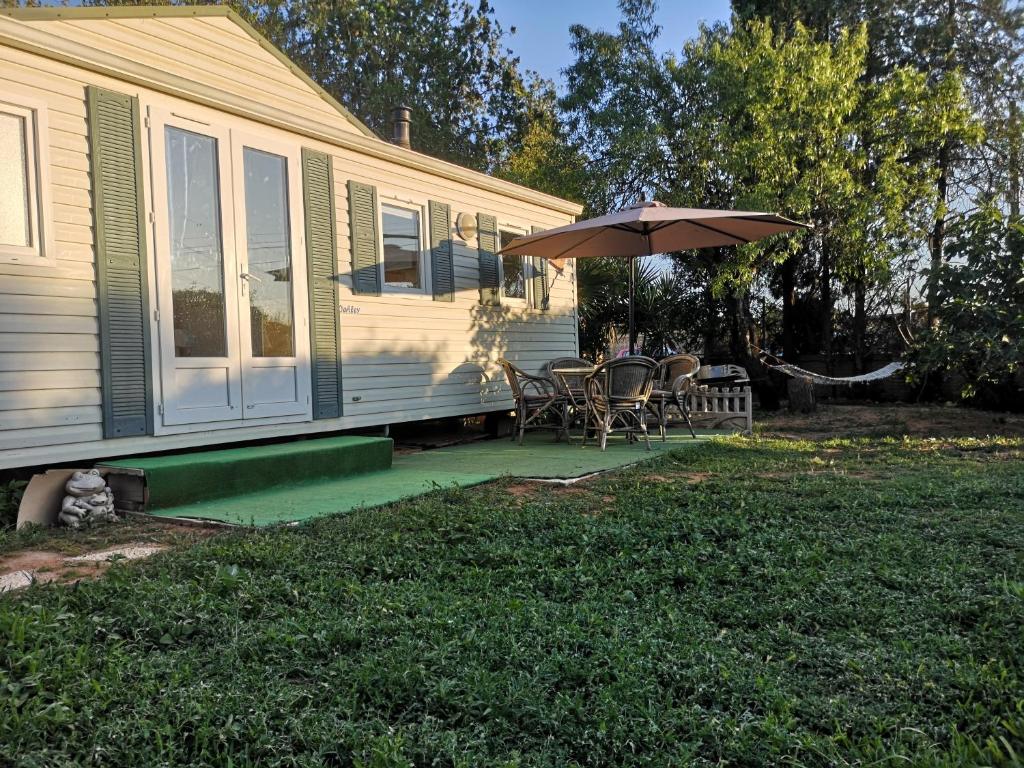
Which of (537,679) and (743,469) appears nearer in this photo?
(537,679)

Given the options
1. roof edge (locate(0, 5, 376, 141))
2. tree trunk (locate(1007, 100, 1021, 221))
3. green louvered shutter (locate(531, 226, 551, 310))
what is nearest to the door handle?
roof edge (locate(0, 5, 376, 141))

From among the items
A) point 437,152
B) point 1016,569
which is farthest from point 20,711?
point 437,152

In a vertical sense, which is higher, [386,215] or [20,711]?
[386,215]

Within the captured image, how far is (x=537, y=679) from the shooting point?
1.87m

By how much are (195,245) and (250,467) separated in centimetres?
153

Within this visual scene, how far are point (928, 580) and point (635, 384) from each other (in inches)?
154

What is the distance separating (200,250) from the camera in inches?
193

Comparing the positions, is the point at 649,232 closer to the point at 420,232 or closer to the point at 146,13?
the point at 420,232

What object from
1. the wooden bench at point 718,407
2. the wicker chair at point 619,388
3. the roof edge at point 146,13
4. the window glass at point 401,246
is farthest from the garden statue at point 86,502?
the wooden bench at point 718,407

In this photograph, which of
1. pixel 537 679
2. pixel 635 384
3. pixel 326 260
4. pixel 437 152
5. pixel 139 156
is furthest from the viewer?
pixel 437 152

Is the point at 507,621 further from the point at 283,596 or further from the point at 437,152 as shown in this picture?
the point at 437,152

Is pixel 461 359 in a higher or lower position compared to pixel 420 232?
lower

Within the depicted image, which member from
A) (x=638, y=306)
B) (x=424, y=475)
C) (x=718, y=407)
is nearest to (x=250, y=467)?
(x=424, y=475)

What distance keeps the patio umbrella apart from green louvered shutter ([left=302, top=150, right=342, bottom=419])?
2.04 m
